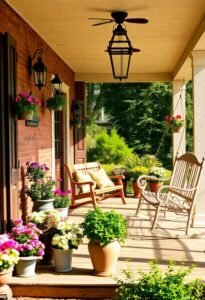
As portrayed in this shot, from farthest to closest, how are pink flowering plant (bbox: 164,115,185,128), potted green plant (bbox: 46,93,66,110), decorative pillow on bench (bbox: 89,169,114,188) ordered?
pink flowering plant (bbox: 164,115,185,128) → decorative pillow on bench (bbox: 89,169,114,188) → potted green plant (bbox: 46,93,66,110)

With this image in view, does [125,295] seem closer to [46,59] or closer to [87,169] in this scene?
[46,59]

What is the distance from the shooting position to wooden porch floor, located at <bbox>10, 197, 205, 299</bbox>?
3.98m

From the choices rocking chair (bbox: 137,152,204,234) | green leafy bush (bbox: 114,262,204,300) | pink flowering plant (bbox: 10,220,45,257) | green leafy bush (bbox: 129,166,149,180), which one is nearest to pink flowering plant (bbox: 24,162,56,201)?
rocking chair (bbox: 137,152,204,234)

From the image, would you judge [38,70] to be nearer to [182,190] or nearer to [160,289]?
[182,190]

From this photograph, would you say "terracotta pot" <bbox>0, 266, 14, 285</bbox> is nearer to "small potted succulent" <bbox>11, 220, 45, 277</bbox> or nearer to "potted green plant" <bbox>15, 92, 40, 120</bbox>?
"small potted succulent" <bbox>11, 220, 45, 277</bbox>

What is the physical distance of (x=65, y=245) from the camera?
13.9ft

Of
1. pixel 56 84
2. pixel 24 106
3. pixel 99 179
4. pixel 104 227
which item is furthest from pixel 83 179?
pixel 104 227

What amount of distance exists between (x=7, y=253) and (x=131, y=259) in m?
1.39

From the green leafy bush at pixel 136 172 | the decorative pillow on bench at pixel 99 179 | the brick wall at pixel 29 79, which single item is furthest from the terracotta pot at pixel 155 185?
the brick wall at pixel 29 79

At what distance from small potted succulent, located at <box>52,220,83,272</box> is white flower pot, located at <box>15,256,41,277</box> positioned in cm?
21

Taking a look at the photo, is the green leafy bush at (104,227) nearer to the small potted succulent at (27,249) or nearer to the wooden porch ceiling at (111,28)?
the small potted succulent at (27,249)

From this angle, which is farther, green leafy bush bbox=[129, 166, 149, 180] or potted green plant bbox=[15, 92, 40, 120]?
green leafy bush bbox=[129, 166, 149, 180]

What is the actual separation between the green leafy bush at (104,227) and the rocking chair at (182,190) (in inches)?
65.8

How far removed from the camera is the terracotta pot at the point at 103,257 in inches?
163
